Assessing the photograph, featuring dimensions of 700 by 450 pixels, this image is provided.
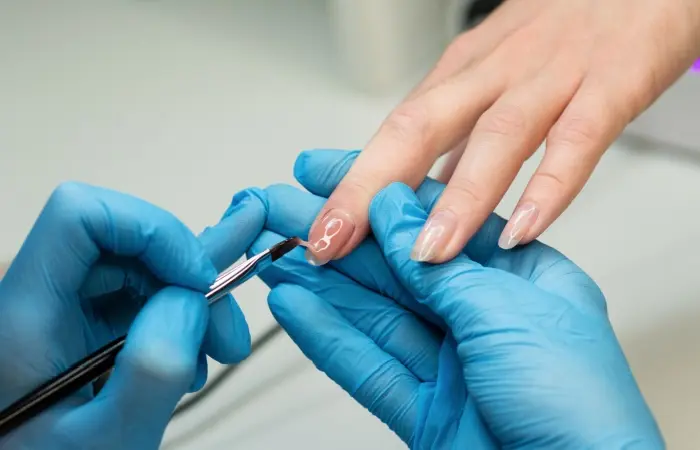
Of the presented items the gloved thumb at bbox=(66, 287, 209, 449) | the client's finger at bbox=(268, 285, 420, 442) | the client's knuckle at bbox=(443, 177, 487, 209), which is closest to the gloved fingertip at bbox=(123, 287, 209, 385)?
the gloved thumb at bbox=(66, 287, 209, 449)

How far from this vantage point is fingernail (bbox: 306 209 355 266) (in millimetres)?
607

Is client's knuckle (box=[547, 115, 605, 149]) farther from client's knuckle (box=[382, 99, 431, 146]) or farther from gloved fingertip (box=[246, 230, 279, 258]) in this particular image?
gloved fingertip (box=[246, 230, 279, 258])

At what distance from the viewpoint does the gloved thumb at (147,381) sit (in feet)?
1.62

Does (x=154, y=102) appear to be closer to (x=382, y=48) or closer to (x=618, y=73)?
(x=382, y=48)

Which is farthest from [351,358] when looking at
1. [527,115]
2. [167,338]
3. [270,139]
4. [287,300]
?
[270,139]

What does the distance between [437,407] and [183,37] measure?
2.92 ft

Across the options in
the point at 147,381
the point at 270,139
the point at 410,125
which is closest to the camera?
the point at 147,381

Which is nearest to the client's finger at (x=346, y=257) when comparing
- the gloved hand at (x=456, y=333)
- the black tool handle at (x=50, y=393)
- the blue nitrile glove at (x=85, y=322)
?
the gloved hand at (x=456, y=333)

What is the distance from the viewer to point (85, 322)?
1.87 ft

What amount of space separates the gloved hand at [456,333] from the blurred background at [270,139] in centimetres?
16

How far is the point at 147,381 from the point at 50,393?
7 cm

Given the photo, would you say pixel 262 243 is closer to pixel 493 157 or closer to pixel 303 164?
pixel 303 164

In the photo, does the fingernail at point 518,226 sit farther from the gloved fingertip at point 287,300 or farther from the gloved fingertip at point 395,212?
the gloved fingertip at point 287,300

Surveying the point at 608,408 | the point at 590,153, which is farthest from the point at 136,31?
the point at 608,408
